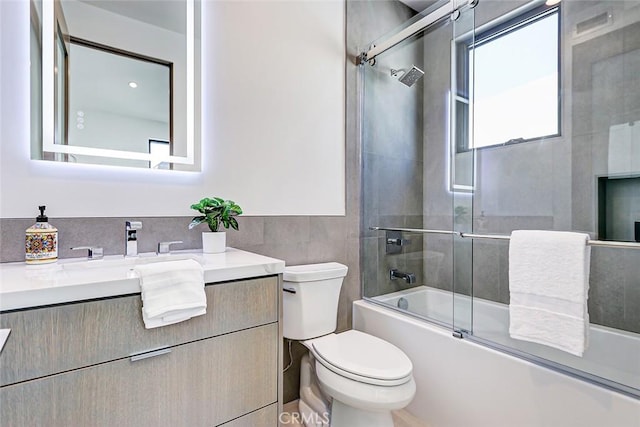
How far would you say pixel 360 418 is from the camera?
1293mm

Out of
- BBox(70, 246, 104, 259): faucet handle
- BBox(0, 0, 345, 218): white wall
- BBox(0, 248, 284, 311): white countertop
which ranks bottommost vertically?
BBox(0, 248, 284, 311): white countertop

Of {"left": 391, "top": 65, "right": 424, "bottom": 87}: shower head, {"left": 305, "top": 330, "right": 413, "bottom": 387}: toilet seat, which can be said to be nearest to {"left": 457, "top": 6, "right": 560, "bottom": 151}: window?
{"left": 391, "top": 65, "right": 424, "bottom": 87}: shower head

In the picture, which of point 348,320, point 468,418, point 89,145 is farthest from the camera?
point 348,320

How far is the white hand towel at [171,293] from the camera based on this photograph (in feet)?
2.84

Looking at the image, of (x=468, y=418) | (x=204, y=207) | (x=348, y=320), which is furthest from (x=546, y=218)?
(x=204, y=207)

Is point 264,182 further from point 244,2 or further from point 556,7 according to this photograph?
point 556,7

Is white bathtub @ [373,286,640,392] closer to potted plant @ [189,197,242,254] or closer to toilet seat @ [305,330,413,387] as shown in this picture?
toilet seat @ [305,330,413,387]

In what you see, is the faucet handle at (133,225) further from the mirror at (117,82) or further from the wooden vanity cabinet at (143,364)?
the wooden vanity cabinet at (143,364)

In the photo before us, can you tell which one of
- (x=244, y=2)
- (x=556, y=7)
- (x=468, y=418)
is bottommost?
(x=468, y=418)

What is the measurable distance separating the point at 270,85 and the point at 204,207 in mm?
788

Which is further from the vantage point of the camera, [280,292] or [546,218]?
[546,218]

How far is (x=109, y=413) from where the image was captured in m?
0.84

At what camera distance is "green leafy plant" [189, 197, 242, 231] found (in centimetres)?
136

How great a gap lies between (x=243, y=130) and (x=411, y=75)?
1.31 m
